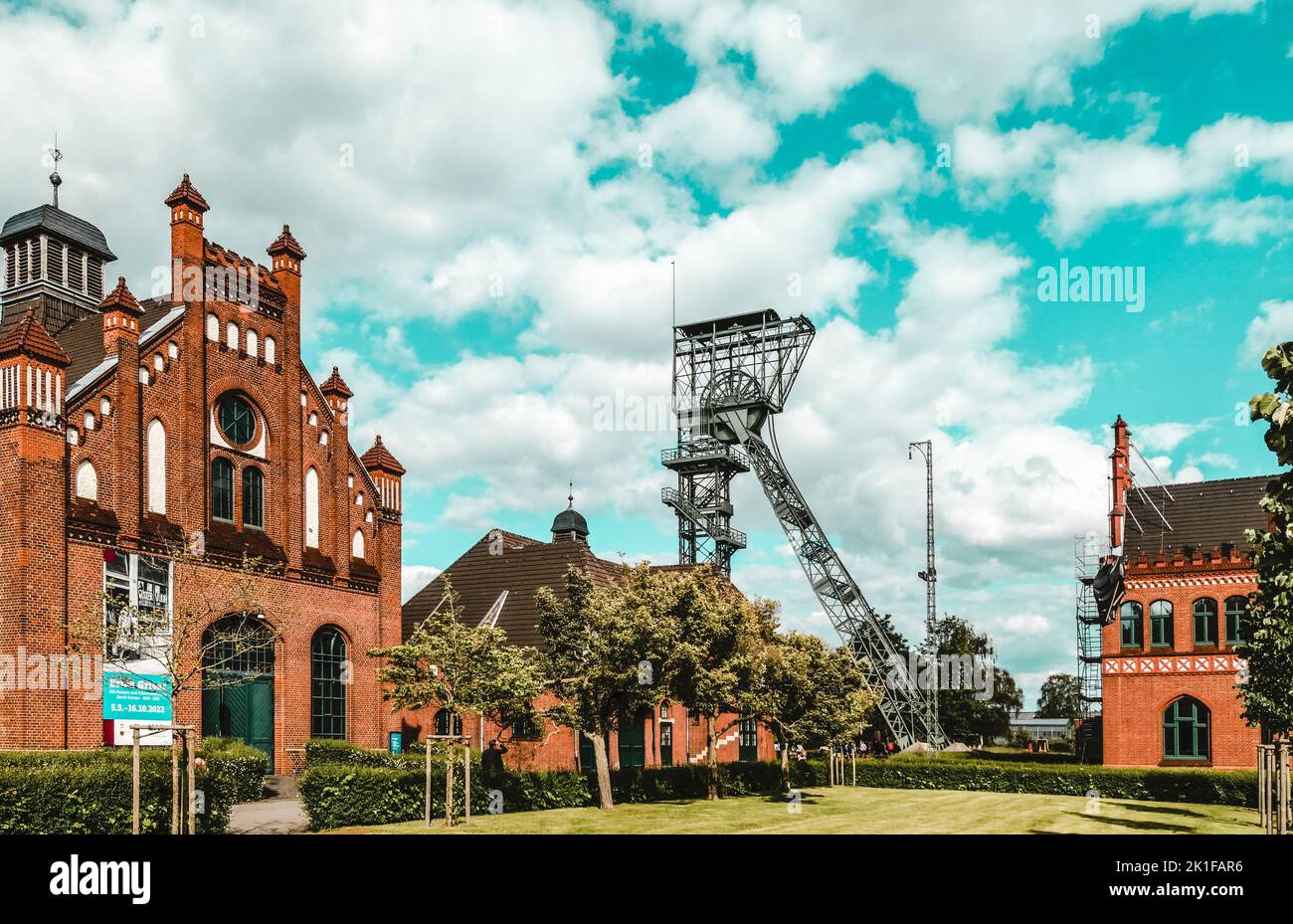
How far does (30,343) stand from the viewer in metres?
28.8

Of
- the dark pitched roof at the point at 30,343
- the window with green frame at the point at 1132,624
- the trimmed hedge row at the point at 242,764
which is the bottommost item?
the trimmed hedge row at the point at 242,764

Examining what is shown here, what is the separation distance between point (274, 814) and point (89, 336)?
18211 millimetres

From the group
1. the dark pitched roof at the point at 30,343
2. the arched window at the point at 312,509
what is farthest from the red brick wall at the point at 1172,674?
the dark pitched roof at the point at 30,343

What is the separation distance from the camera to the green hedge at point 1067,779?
36.7 m

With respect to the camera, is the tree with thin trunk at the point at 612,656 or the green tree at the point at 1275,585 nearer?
the green tree at the point at 1275,585

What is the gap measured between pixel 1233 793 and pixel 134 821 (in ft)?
109

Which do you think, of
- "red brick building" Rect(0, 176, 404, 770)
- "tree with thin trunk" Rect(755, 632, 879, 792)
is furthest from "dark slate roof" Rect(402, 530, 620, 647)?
"tree with thin trunk" Rect(755, 632, 879, 792)

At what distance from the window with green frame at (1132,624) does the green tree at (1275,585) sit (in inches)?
858

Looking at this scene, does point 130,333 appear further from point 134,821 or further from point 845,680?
point 845,680

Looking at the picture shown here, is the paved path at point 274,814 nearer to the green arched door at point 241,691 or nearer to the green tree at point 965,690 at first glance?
the green arched door at point 241,691

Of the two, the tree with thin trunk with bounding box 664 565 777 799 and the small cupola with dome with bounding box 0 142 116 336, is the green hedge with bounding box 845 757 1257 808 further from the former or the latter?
the small cupola with dome with bounding box 0 142 116 336

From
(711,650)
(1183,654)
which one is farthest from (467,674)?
(1183,654)

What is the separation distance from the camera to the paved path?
79.0 feet

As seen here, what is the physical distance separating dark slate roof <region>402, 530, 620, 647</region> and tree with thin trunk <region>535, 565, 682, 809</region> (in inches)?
471
